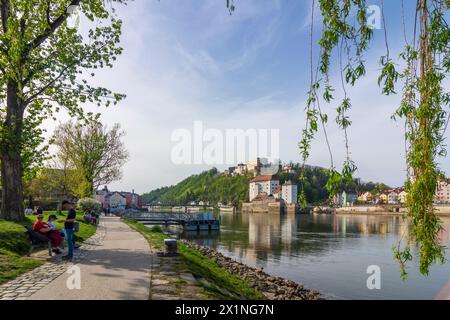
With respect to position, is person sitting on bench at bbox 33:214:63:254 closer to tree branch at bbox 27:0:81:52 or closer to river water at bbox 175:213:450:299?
tree branch at bbox 27:0:81:52

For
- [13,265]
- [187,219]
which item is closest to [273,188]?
[187,219]

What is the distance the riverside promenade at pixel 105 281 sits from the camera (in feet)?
24.5

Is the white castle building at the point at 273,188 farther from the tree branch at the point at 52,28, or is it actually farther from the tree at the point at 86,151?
the tree branch at the point at 52,28

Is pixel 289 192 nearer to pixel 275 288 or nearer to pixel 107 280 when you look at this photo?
pixel 275 288

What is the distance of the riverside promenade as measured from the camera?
7473 mm

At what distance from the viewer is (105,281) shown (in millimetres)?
8711

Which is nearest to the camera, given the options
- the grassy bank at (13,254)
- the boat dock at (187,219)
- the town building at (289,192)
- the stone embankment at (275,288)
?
the grassy bank at (13,254)

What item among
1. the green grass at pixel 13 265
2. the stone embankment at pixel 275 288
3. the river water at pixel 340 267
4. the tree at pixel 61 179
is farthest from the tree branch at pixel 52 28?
the tree at pixel 61 179
